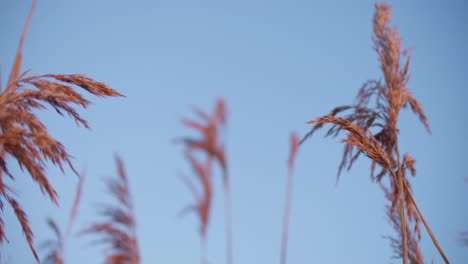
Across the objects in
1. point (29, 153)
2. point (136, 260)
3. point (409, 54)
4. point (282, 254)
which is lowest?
point (136, 260)

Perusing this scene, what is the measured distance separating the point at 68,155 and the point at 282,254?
2539 millimetres

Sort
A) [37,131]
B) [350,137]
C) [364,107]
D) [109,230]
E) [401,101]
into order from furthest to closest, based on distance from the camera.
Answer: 1. [364,107]
2. [401,101]
3. [350,137]
4. [37,131]
5. [109,230]

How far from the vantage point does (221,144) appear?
1651 millimetres

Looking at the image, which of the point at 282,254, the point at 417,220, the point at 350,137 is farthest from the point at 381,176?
the point at 282,254

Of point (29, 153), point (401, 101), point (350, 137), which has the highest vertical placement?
point (401, 101)

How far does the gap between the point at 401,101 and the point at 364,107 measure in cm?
71

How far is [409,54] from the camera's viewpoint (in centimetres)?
536

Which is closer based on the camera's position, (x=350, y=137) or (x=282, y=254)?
(x=282, y=254)

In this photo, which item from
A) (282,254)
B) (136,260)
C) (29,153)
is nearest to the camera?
(282,254)

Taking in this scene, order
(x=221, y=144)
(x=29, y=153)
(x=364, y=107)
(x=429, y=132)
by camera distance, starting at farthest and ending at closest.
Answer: (x=429, y=132) → (x=364, y=107) → (x=29, y=153) → (x=221, y=144)

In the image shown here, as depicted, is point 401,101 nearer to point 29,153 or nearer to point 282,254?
point 282,254

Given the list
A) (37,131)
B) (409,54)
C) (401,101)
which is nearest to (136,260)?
(37,131)

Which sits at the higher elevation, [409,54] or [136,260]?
[409,54]

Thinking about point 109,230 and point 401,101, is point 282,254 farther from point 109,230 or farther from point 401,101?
point 401,101
